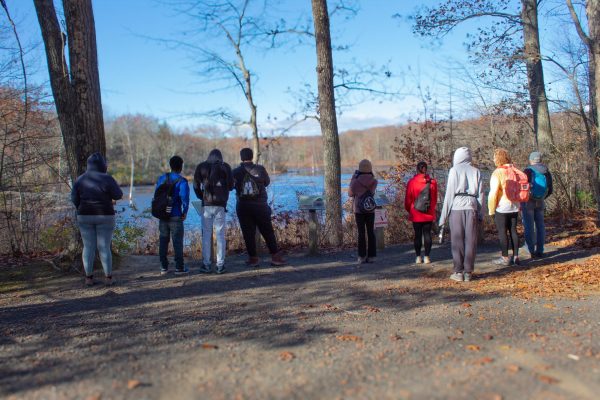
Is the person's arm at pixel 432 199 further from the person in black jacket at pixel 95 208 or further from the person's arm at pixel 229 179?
the person in black jacket at pixel 95 208

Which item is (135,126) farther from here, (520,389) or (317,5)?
(520,389)

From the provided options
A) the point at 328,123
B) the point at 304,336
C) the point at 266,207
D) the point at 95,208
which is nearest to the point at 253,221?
the point at 266,207

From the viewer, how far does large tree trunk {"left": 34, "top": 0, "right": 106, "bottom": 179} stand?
7.35 m

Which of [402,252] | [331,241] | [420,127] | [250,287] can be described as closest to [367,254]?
[402,252]

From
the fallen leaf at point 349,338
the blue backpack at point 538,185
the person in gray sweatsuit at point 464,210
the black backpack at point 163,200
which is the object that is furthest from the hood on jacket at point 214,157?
the blue backpack at point 538,185

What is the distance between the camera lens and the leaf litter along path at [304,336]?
333cm

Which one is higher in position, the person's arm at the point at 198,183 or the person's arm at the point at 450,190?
the person's arm at the point at 198,183

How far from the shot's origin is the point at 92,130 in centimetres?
746

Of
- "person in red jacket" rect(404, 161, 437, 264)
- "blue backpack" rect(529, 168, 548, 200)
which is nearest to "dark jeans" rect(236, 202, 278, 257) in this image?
"person in red jacket" rect(404, 161, 437, 264)

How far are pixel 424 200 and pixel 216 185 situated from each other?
130 inches

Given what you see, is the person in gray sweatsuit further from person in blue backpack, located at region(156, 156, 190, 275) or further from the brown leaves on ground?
person in blue backpack, located at region(156, 156, 190, 275)

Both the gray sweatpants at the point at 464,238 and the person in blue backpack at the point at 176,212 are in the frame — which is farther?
the person in blue backpack at the point at 176,212

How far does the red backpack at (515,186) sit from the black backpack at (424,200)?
1.14m

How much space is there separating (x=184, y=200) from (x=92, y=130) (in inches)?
70.7
